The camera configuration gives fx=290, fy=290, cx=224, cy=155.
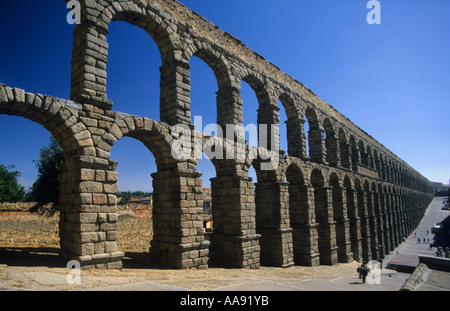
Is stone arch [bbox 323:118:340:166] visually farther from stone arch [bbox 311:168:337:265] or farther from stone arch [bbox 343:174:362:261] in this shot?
stone arch [bbox 311:168:337:265]

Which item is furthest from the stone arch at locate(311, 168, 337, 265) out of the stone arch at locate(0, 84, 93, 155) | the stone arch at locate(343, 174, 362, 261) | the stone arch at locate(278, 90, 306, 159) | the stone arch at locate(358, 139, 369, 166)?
the stone arch at locate(0, 84, 93, 155)

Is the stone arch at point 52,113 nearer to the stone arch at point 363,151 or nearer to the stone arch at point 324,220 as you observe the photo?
the stone arch at point 324,220

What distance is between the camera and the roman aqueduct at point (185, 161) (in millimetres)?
7379

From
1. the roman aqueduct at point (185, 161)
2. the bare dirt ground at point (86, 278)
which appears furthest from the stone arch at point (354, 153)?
the bare dirt ground at point (86, 278)

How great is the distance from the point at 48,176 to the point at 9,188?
11.4 meters

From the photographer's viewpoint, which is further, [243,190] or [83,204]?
[243,190]

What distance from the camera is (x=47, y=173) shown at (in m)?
21.0

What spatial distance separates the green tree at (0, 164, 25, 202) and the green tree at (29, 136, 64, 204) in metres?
8.85

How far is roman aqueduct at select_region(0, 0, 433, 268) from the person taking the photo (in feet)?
24.2

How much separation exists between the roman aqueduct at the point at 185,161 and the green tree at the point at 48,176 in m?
13.9
